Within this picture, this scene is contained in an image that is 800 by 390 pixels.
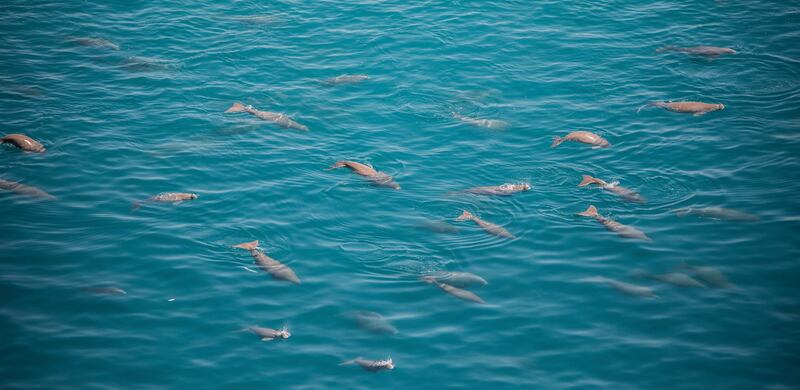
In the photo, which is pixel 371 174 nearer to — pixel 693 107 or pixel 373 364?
pixel 373 364

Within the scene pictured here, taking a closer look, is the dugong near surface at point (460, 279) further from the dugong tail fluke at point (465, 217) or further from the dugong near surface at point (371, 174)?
the dugong near surface at point (371, 174)

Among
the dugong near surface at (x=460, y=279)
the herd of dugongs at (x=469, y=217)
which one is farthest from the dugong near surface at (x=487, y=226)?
the dugong near surface at (x=460, y=279)

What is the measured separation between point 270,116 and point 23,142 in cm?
470

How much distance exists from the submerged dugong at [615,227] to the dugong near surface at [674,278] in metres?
0.86

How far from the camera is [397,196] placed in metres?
12.1

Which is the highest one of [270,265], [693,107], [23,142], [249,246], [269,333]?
[693,107]

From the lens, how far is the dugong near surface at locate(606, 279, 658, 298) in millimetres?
9732

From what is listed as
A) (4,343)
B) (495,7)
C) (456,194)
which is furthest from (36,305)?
(495,7)

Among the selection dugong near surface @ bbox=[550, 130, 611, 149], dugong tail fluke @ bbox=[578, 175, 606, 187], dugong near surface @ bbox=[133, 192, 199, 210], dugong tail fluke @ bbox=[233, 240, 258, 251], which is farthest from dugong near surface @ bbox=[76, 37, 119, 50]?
dugong tail fluke @ bbox=[578, 175, 606, 187]

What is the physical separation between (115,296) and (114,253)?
1.13m

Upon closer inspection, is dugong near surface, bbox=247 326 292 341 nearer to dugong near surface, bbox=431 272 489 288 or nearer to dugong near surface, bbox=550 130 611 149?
dugong near surface, bbox=431 272 489 288

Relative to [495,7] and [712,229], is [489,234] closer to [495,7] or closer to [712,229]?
[712,229]

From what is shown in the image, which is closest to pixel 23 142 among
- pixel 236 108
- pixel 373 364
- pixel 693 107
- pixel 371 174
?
pixel 236 108

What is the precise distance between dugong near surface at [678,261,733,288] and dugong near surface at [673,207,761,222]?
55.1 inches
